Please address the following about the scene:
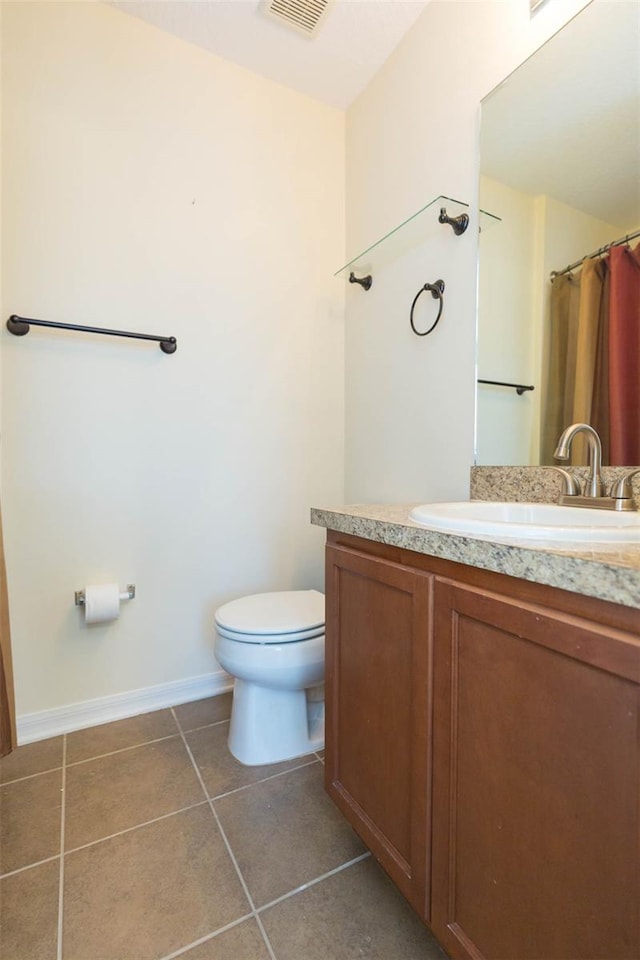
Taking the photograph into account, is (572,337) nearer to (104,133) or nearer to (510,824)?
(510,824)

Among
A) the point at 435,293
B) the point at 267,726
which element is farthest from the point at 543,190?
the point at 267,726

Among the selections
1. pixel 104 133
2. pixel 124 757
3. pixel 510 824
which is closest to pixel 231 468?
pixel 124 757

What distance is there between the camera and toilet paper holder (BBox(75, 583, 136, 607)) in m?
1.52

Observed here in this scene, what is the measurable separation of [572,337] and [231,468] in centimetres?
126

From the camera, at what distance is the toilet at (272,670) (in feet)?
4.22

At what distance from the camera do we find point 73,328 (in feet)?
4.67

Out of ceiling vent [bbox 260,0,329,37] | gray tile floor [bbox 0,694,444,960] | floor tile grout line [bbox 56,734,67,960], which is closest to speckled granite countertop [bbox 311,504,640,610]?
gray tile floor [bbox 0,694,444,960]

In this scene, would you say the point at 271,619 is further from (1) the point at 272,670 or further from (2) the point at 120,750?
(2) the point at 120,750

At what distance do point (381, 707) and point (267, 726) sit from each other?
26.2 inches

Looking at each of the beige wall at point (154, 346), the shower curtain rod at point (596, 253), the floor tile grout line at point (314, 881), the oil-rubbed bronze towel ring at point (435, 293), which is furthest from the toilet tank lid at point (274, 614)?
the shower curtain rod at point (596, 253)

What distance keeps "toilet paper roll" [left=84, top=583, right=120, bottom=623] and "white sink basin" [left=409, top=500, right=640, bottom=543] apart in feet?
3.68

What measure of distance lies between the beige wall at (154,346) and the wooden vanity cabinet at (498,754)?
0.97 m

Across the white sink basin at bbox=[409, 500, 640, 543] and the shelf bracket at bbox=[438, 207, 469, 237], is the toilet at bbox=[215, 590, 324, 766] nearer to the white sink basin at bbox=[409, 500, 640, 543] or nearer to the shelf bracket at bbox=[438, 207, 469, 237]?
the white sink basin at bbox=[409, 500, 640, 543]

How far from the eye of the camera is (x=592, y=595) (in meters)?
0.50
